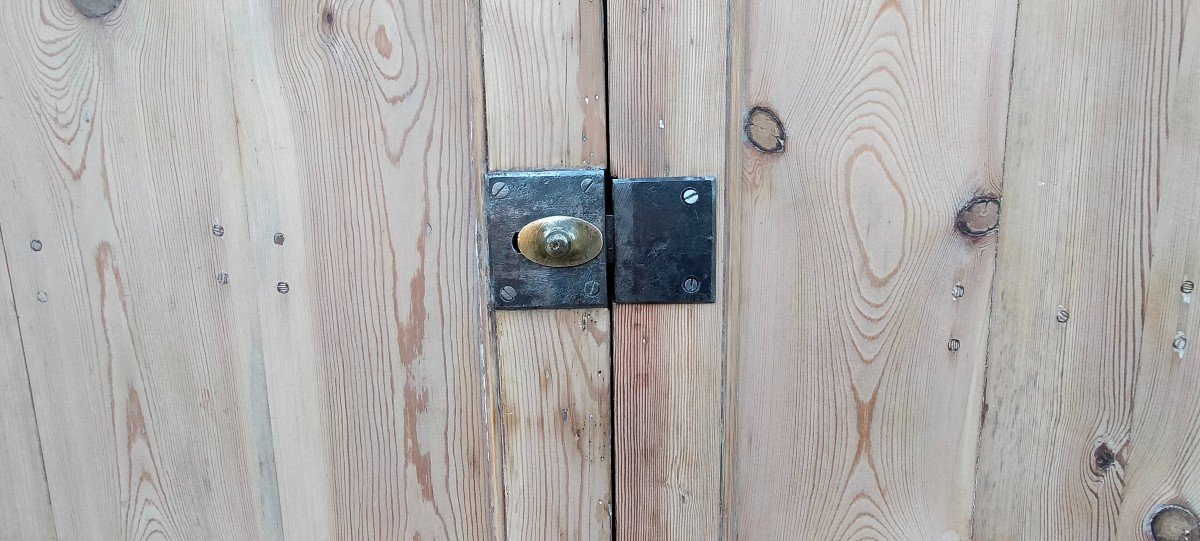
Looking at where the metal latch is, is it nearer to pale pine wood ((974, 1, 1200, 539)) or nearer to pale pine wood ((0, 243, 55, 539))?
pale pine wood ((974, 1, 1200, 539))

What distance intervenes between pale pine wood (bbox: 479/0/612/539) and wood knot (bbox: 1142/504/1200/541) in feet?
1.51

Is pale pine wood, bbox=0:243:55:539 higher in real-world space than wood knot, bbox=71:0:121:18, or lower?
lower

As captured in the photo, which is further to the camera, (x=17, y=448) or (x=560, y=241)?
(x=17, y=448)

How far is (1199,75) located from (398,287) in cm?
64

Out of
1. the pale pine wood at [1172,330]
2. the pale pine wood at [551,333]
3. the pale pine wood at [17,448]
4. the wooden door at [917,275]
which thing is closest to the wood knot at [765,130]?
the wooden door at [917,275]

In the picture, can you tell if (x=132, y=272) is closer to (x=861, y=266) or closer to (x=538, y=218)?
(x=538, y=218)

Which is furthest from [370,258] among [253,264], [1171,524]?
[1171,524]

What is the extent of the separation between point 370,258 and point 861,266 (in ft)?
1.30

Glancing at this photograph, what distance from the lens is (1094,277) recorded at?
55 centimetres

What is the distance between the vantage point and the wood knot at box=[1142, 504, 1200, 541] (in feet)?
1.91

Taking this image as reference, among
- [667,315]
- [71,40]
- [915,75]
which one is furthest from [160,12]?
[915,75]

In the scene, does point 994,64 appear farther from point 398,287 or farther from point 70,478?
point 70,478

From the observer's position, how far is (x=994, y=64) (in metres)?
0.53

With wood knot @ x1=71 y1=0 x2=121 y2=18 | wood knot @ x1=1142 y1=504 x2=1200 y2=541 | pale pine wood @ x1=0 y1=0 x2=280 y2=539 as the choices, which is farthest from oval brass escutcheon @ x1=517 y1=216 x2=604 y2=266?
wood knot @ x1=1142 y1=504 x2=1200 y2=541
